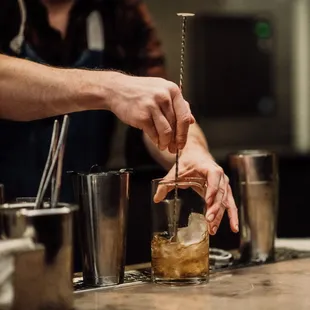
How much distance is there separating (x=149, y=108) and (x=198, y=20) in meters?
2.59

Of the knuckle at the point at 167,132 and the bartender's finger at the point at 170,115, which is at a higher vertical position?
the bartender's finger at the point at 170,115

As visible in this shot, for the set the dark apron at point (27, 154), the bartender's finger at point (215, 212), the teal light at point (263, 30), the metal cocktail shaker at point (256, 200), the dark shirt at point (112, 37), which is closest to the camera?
the bartender's finger at point (215, 212)

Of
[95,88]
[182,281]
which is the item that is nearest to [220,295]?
[182,281]

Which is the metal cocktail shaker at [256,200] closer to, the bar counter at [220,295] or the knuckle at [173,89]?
the bar counter at [220,295]

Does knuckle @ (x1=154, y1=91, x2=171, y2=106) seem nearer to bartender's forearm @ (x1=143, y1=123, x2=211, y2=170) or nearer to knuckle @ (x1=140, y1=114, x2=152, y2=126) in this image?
knuckle @ (x1=140, y1=114, x2=152, y2=126)

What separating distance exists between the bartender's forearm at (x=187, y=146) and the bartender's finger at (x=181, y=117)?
31cm

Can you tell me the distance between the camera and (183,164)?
1805 mm

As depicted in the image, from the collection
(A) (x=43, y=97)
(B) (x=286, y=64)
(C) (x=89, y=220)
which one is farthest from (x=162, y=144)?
(B) (x=286, y=64)

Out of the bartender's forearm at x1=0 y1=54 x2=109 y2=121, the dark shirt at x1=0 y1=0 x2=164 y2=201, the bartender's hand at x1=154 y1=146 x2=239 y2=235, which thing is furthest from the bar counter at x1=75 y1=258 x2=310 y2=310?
the dark shirt at x1=0 y1=0 x2=164 y2=201

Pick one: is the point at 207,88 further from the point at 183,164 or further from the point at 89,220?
the point at 89,220

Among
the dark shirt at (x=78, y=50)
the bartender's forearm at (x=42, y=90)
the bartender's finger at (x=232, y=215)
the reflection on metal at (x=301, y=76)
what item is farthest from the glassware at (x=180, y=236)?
the reflection on metal at (x=301, y=76)

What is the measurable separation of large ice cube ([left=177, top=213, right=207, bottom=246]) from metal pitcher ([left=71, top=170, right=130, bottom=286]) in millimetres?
115

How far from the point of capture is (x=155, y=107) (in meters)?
1.48

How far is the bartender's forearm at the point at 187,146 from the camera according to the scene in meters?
1.89
